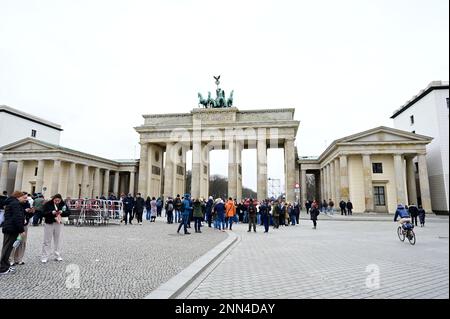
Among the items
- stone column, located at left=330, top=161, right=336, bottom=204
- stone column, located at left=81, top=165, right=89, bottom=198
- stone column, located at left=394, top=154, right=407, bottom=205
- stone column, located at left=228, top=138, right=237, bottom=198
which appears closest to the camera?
stone column, located at left=394, top=154, right=407, bottom=205

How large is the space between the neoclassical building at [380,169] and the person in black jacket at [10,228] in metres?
35.5

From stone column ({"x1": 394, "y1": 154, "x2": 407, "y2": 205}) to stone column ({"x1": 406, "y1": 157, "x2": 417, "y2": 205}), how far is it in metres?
2.42

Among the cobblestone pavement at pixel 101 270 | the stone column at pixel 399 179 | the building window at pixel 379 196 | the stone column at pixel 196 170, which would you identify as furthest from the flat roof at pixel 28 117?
the stone column at pixel 399 179

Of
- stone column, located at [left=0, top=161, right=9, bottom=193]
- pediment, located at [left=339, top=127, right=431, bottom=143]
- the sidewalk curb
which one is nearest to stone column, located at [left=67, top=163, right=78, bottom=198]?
stone column, located at [left=0, top=161, right=9, bottom=193]

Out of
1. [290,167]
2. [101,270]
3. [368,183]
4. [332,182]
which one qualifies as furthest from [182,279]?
[290,167]

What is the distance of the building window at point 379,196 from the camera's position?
37.9 metres

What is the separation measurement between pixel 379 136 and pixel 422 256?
31.5 metres

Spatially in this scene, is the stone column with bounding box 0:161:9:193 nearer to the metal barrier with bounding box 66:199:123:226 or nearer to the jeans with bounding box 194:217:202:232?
the metal barrier with bounding box 66:199:123:226

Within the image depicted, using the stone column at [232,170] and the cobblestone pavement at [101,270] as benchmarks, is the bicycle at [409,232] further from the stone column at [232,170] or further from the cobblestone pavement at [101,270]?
the stone column at [232,170]

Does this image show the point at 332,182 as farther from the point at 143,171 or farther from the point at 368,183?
the point at 143,171

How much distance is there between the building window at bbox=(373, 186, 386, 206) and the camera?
3789 centimetres

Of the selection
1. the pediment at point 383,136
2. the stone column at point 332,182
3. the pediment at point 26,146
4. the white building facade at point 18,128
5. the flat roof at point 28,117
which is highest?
the flat roof at point 28,117

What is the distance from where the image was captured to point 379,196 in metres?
38.1
